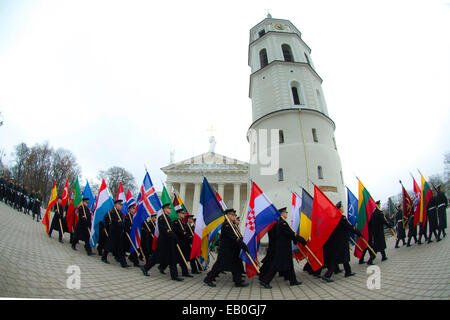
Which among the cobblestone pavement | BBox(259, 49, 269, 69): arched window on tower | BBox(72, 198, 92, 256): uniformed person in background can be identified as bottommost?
the cobblestone pavement

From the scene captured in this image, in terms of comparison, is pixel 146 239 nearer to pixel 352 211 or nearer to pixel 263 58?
pixel 352 211

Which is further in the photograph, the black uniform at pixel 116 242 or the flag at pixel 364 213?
the flag at pixel 364 213

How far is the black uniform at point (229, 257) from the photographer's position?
4.84m

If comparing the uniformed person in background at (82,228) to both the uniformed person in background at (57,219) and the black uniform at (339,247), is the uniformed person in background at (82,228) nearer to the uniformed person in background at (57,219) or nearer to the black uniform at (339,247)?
the uniformed person in background at (57,219)

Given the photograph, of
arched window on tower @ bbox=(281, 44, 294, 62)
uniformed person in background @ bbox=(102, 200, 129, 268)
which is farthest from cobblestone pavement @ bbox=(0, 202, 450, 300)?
arched window on tower @ bbox=(281, 44, 294, 62)

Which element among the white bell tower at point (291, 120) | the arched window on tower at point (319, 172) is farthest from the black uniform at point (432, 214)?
the arched window on tower at point (319, 172)

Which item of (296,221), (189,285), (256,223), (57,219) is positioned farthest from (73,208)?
(296,221)

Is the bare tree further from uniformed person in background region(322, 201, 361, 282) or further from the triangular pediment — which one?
uniformed person in background region(322, 201, 361, 282)

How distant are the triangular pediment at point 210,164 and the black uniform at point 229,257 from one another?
1266 inches

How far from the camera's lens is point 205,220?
564 cm

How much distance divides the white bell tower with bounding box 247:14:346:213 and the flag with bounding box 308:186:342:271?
309 inches

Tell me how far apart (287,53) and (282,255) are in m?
19.2

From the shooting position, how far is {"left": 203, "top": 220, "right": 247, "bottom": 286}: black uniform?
4.84 m

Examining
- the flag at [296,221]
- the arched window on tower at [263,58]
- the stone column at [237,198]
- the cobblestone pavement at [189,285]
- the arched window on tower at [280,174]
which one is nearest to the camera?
the cobblestone pavement at [189,285]
